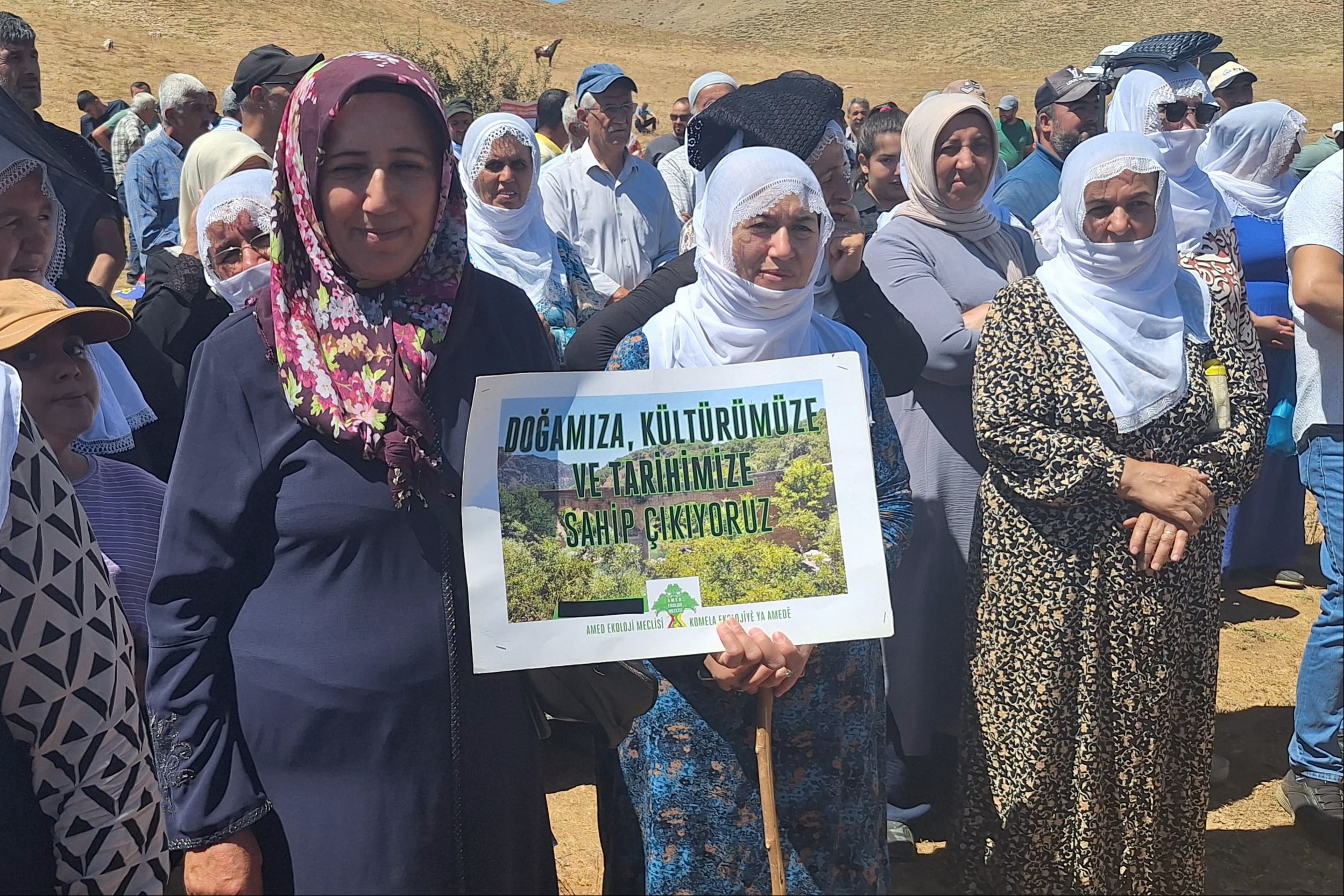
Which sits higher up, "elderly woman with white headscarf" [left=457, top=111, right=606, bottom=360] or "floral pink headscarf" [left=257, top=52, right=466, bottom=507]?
"elderly woman with white headscarf" [left=457, top=111, right=606, bottom=360]

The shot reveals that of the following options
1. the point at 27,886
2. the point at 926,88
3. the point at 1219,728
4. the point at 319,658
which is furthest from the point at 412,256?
the point at 926,88

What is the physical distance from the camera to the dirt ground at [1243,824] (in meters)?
3.75

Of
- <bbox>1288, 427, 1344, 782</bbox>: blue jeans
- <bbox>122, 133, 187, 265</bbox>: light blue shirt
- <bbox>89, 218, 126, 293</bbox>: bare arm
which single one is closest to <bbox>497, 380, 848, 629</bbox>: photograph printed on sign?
<bbox>1288, 427, 1344, 782</bbox>: blue jeans

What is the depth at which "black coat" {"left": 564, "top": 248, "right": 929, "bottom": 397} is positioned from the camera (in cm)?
305

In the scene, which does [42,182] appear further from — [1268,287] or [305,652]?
[1268,287]

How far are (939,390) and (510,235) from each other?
2.15m

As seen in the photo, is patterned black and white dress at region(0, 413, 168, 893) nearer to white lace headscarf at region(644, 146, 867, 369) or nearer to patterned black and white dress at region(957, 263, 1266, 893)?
white lace headscarf at region(644, 146, 867, 369)

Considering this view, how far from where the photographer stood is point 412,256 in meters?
1.89

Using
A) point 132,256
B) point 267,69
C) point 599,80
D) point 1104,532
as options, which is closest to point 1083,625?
point 1104,532

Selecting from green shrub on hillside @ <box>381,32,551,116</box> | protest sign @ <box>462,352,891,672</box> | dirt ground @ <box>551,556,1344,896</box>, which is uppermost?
green shrub on hillside @ <box>381,32,551,116</box>

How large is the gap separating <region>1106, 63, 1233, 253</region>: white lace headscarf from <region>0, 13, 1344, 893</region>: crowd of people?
0.06 feet

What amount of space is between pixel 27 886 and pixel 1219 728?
14.9 feet

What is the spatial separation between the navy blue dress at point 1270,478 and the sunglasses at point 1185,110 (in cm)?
86

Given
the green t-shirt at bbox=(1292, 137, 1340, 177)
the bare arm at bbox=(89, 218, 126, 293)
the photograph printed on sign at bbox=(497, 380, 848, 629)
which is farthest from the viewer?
the green t-shirt at bbox=(1292, 137, 1340, 177)
